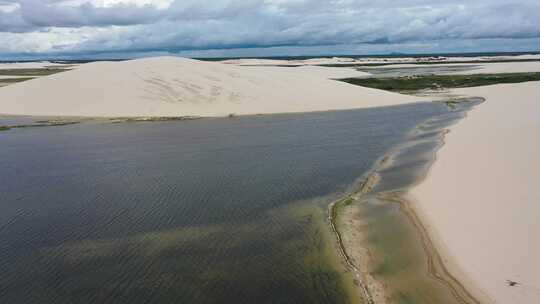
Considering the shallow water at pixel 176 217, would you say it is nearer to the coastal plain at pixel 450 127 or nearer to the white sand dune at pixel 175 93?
the coastal plain at pixel 450 127

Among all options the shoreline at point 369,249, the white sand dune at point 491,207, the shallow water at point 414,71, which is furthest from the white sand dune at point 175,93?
the shallow water at point 414,71

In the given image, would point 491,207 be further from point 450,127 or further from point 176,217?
point 450,127

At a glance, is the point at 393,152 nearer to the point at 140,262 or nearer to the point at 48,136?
the point at 140,262

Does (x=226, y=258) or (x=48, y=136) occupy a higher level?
(x=226, y=258)

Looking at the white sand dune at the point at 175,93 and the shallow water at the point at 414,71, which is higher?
the white sand dune at the point at 175,93

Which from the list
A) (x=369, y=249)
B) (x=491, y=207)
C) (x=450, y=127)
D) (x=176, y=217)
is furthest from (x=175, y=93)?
(x=369, y=249)

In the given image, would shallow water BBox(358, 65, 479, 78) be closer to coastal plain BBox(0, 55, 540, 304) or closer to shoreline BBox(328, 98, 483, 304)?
coastal plain BBox(0, 55, 540, 304)

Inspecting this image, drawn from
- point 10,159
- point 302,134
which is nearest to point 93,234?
point 10,159
